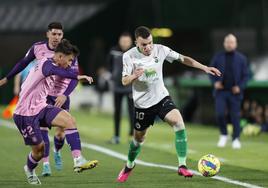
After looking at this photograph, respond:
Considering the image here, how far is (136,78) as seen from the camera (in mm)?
12109

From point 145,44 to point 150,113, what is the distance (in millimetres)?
961

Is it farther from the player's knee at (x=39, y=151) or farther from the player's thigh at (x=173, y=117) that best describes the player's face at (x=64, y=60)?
the player's thigh at (x=173, y=117)

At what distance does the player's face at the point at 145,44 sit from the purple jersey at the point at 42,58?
923 millimetres

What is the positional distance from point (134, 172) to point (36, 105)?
2.40 m

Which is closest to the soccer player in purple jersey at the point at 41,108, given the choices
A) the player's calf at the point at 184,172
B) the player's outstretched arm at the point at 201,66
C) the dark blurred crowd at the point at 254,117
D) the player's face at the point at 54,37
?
the player's face at the point at 54,37

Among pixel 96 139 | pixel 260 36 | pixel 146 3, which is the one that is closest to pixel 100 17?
pixel 146 3

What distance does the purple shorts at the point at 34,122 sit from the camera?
1193cm

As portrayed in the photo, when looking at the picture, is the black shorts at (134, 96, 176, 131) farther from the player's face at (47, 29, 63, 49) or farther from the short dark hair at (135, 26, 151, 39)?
the player's face at (47, 29, 63, 49)

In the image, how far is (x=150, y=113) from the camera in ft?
41.8

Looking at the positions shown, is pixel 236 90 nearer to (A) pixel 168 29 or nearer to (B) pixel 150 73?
(B) pixel 150 73

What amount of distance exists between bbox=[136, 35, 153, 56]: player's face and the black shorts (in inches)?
28.6

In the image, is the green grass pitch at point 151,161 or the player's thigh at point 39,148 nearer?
the player's thigh at point 39,148

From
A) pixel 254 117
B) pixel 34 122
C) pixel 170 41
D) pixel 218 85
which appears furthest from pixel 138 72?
pixel 170 41

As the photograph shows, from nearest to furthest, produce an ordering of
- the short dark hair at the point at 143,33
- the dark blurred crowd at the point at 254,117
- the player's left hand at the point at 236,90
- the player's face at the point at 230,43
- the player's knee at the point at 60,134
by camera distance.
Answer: the short dark hair at the point at 143,33 → the player's knee at the point at 60,134 → the player's face at the point at 230,43 → the player's left hand at the point at 236,90 → the dark blurred crowd at the point at 254,117
